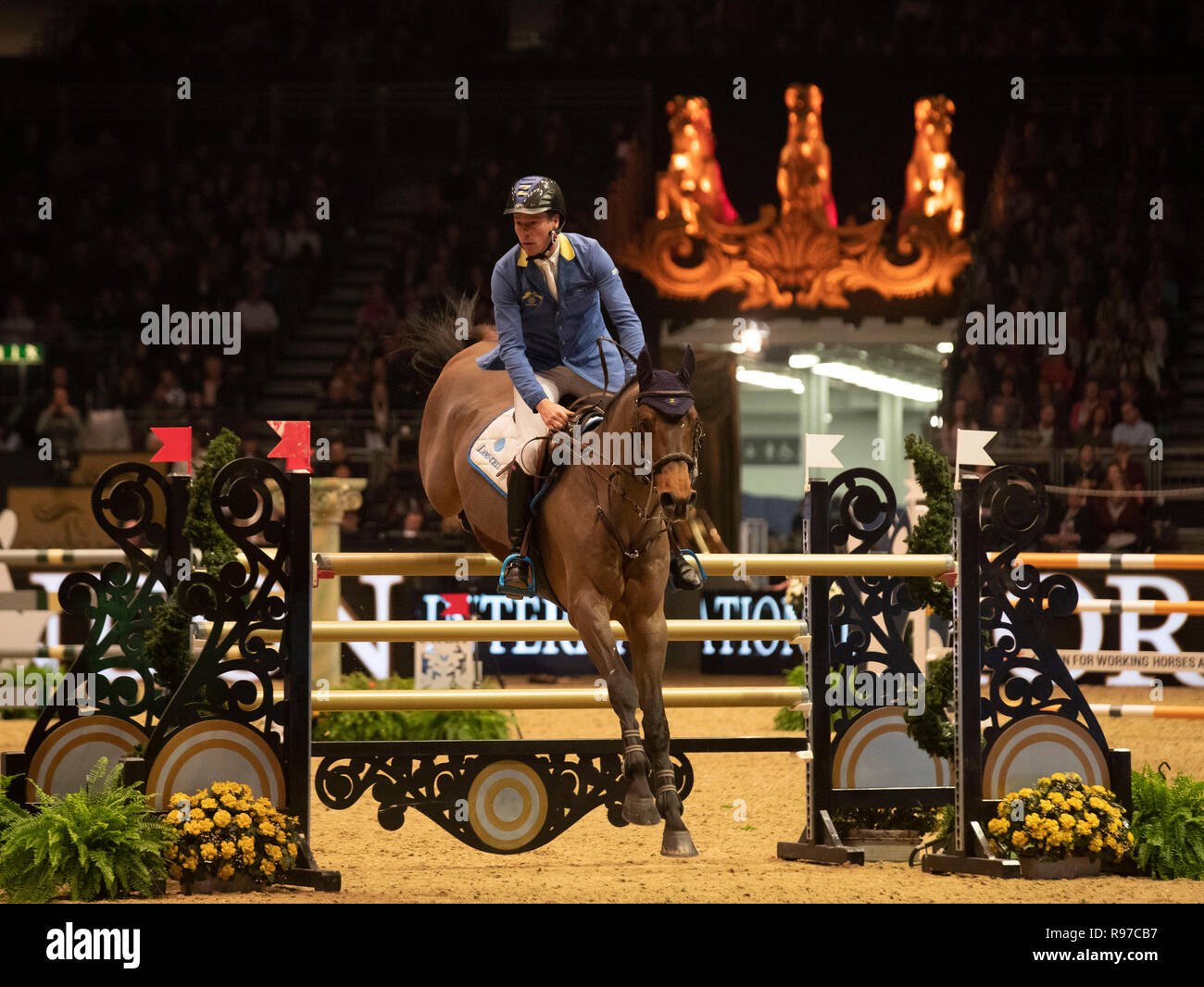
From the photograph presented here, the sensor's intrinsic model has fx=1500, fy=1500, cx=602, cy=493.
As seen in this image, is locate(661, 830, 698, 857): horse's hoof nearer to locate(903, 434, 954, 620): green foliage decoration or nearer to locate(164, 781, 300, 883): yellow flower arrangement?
locate(164, 781, 300, 883): yellow flower arrangement

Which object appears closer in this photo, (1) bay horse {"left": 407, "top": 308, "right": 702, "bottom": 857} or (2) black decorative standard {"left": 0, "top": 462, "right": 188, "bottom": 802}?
(1) bay horse {"left": 407, "top": 308, "right": 702, "bottom": 857}

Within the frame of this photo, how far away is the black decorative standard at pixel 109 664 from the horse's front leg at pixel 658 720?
208 cm

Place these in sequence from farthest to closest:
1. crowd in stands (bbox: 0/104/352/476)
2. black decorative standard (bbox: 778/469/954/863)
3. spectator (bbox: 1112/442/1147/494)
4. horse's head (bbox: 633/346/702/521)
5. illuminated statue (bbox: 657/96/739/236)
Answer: crowd in stands (bbox: 0/104/352/476) → illuminated statue (bbox: 657/96/739/236) → spectator (bbox: 1112/442/1147/494) → black decorative standard (bbox: 778/469/954/863) → horse's head (bbox: 633/346/702/521)

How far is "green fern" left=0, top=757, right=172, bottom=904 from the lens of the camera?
5.44 m

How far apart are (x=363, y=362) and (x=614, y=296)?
11.0 m

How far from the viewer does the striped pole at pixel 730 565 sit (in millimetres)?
5824

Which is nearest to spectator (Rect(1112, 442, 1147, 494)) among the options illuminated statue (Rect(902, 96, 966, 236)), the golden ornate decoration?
the golden ornate decoration

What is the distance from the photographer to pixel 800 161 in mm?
17000

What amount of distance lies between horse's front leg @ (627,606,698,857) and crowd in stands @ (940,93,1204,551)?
936 cm

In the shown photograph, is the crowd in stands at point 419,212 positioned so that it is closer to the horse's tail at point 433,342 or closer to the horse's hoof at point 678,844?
the horse's tail at point 433,342

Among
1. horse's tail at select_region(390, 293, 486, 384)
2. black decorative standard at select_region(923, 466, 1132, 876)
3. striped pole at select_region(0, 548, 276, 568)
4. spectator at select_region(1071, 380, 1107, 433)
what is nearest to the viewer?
black decorative standard at select_region(923, 466, 1132, 876)

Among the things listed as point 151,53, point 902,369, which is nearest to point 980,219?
point 902,369

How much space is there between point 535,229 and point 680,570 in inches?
56.4

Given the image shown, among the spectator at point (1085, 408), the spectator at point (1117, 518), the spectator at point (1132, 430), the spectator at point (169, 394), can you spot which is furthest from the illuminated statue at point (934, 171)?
the spectator at point (169, 394)
